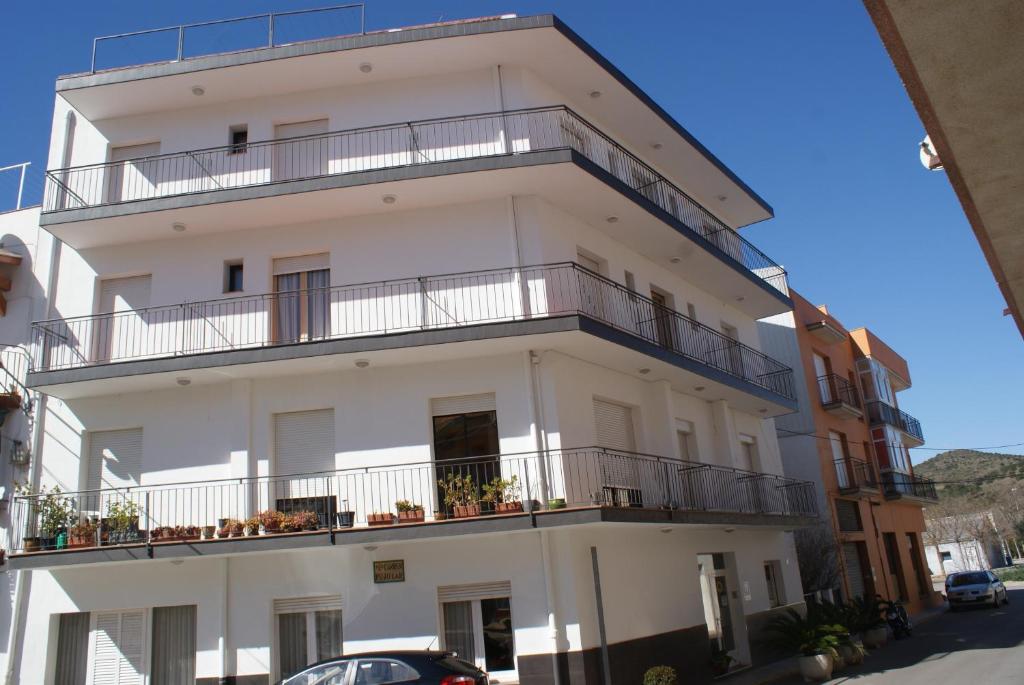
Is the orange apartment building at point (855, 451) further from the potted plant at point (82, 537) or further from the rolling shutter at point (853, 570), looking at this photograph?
the potted plant at point (82, 537)

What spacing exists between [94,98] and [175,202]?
3.86 metres

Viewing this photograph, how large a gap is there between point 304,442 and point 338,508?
1556mm

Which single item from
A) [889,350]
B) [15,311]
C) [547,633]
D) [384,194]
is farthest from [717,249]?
[889,350]

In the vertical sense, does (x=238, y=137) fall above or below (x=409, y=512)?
above

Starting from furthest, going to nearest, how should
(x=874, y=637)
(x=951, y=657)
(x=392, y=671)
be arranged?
(x=874, y=637) → (x=951, y=657) → (x=392, y=671)

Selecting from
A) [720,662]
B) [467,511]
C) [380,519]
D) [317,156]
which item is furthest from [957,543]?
[317,156]

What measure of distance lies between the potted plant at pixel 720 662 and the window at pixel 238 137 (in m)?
15.1

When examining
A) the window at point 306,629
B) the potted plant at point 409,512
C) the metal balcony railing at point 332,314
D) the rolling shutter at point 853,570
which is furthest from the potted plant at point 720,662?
the rolling shutter at point 853,570

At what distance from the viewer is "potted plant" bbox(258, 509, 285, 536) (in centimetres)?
1443

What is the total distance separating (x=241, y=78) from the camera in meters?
17.3

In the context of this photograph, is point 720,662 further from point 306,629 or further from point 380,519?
point 306,629

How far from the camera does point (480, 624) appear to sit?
47.5 feet

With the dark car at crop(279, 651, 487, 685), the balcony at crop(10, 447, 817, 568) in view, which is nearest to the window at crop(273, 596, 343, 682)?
the balcony at crop(10, 447, 817, 568)

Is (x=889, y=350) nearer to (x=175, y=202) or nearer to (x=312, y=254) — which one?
Result: (x=312, y=254)
